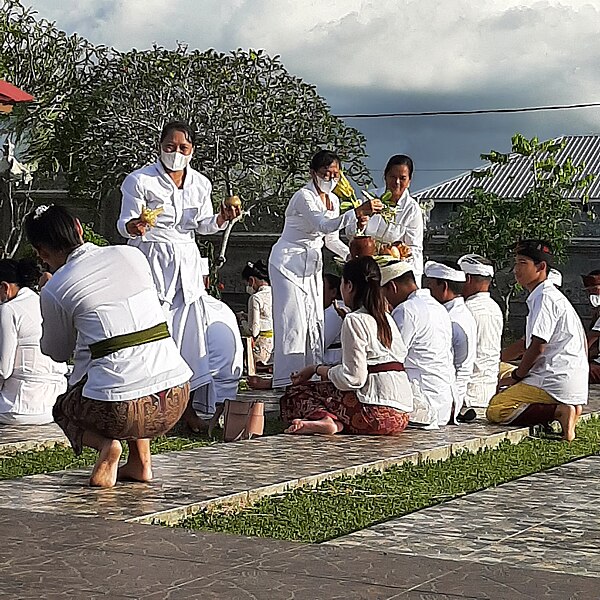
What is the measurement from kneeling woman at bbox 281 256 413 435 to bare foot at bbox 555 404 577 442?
4.37ft

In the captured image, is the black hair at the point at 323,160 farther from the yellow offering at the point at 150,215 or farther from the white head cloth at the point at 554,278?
the white head cloth at the point at 554,278

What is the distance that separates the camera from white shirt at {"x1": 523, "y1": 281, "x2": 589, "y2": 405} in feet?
29.1

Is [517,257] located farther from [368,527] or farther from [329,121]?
[329,121]

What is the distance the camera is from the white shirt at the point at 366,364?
8234 mm

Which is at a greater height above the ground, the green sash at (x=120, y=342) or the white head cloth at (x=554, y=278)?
the white head cloth at (x=554, y=278)

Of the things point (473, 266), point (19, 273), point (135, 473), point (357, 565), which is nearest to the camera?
point (357, 565)

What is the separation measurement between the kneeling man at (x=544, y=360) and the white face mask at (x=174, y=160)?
2502 mm

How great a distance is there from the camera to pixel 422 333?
9164 mm

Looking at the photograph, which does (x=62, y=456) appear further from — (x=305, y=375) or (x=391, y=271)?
(x=391, y=271)

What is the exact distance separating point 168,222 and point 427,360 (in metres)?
2.17

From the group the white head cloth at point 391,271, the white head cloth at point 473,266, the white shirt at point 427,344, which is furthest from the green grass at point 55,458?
the white head cloth at point 473,266

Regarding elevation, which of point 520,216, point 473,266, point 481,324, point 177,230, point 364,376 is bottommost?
point 364,376

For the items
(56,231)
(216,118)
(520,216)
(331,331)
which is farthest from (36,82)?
(56,231)

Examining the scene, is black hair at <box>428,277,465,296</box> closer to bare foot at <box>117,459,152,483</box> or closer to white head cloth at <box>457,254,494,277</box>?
white head cloth at <box>457,254,494,277</box>
